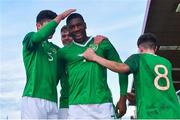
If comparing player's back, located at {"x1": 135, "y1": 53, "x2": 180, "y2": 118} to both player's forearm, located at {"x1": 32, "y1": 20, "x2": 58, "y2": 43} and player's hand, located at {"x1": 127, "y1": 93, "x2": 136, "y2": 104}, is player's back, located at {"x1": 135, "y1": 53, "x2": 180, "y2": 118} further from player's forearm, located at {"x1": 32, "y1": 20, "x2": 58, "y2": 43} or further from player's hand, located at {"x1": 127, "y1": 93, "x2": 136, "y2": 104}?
player's forearm, located at {"x1": 32, "y1": 20, "x2": 58, "y2": 43}

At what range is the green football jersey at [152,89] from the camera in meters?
3.88

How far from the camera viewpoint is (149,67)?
3.99 metres

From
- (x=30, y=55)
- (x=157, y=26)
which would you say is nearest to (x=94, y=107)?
(x=30, y=55)

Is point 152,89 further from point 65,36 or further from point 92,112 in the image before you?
point 65,36

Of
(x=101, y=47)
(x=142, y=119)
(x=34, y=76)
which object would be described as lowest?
(x=142, y=119)

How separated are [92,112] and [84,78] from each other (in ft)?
1.06

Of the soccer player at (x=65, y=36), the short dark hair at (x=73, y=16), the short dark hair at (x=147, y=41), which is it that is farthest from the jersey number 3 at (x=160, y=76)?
the soccer player at (x=65, y=36)

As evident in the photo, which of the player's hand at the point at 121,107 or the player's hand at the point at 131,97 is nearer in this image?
the player's hand at the point at 121,107

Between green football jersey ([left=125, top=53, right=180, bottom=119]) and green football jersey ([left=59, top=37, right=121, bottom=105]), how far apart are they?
272 mm

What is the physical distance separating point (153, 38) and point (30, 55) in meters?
1.21

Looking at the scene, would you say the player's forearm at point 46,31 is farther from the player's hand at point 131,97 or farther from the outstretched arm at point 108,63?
the player's hand at point 131,97

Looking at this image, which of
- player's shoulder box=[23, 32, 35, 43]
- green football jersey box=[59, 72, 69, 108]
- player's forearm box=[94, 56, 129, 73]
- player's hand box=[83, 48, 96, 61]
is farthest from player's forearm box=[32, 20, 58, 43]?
green football jersey box=[59, 72, 69, 108]

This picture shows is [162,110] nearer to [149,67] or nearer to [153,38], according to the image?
[149,67]

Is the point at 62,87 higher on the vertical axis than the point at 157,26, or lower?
lower
